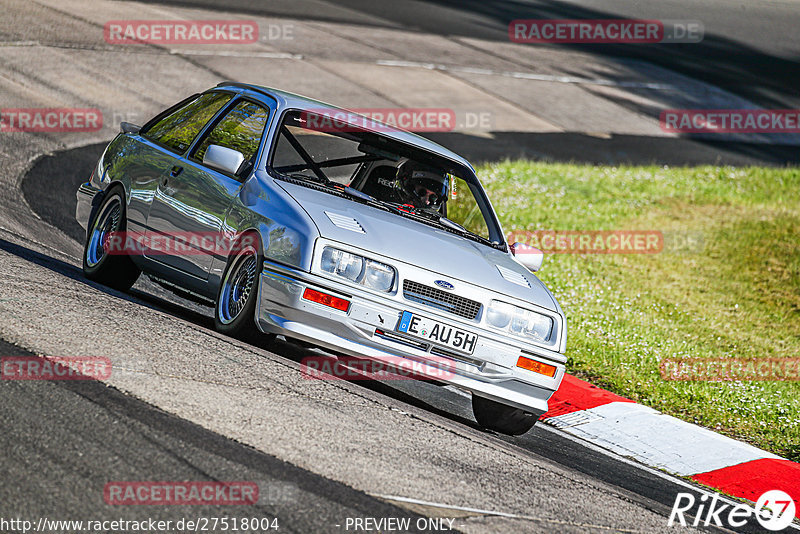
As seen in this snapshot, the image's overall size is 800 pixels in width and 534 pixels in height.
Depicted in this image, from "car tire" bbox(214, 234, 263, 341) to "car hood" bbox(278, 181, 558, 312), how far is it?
1.42ft

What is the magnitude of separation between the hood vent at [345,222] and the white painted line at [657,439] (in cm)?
250

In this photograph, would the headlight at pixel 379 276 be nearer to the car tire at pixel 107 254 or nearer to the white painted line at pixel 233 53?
the car tire at pixel 107 254

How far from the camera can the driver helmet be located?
7.67m

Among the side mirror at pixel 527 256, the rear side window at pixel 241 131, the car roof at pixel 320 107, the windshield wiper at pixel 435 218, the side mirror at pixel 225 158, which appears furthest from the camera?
the side mirror at pixel 527 256

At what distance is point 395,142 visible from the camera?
7766 mm

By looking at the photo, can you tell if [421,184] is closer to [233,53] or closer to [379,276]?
[379,276]

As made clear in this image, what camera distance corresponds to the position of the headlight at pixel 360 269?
624 centimetres

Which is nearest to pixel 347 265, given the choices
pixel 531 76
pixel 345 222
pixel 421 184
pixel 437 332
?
pixel 345 222

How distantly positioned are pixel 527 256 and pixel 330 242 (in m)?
2.01

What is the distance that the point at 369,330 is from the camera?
6.22 meters

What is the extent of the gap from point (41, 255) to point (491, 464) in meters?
4.28

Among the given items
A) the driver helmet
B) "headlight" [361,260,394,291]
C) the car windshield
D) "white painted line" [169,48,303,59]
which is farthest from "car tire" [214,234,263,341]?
"white painted line" [169,48,303,59]

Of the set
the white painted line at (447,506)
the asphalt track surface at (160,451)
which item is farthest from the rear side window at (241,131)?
the white painted line at (447,506)

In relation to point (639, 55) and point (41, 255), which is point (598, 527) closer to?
point (41, 255)
